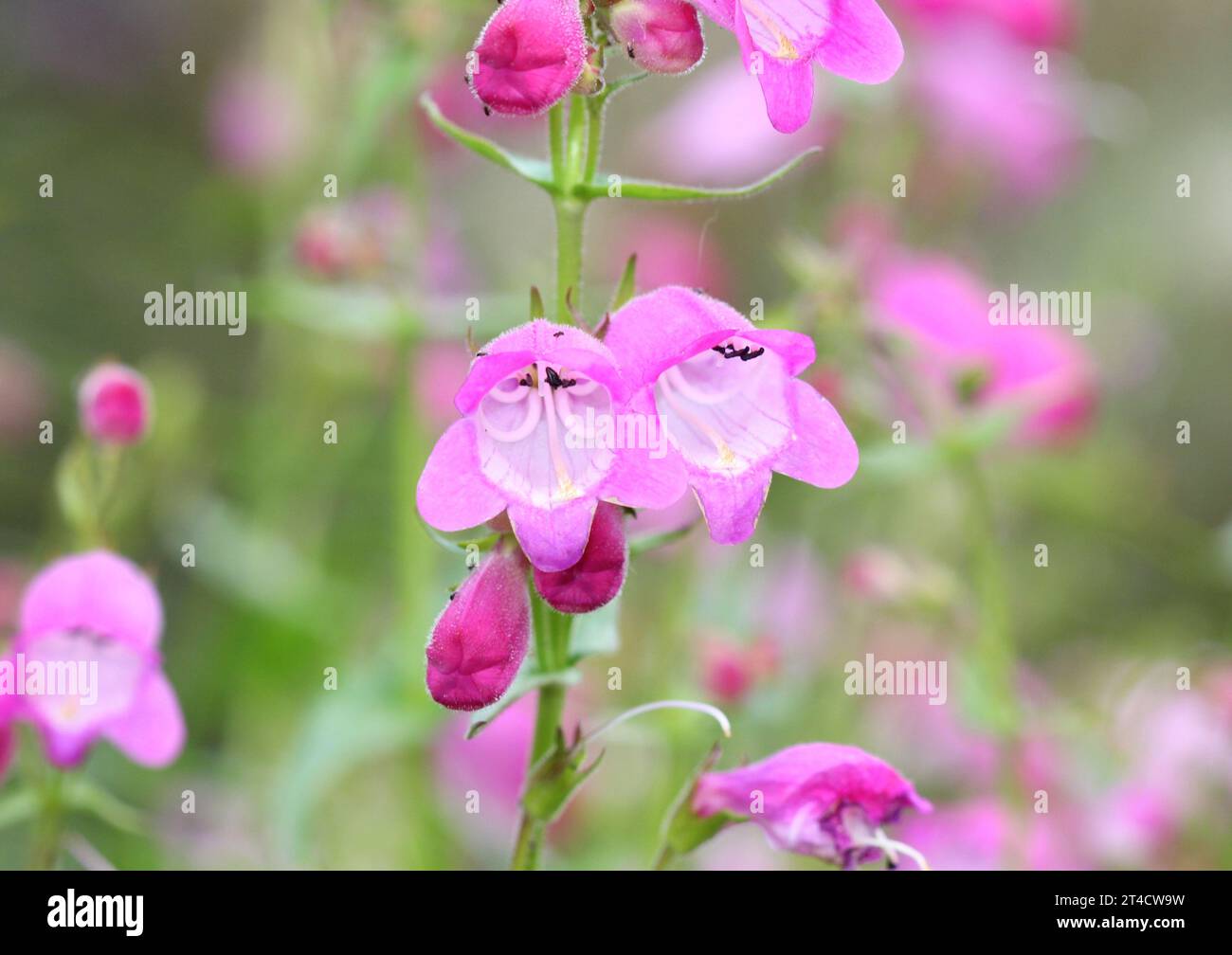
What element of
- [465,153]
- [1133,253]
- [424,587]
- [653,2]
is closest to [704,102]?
[465,153]

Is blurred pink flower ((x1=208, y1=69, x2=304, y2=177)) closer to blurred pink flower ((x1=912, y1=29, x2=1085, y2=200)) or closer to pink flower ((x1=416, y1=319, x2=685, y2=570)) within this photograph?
blurred pink flower ((x1=912, y1=29, x2=1085, y2=200))

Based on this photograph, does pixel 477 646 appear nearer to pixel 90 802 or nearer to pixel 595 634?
pixel 595 634

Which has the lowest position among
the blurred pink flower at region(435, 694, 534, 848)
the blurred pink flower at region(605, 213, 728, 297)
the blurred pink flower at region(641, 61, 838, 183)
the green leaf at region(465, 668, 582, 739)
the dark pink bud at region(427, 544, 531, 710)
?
the blurred pink flower at region(435, 694, 534, 848)

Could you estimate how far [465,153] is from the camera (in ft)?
6.15

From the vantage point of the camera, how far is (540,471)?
0.70 m

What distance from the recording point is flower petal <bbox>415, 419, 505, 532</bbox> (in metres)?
0.66

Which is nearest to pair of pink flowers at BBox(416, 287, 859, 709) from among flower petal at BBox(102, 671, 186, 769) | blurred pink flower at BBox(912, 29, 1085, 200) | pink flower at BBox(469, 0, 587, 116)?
pink flower at BBox(469, 0, 587, 116)

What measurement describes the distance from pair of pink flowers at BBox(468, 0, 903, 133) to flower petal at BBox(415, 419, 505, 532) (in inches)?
6.6

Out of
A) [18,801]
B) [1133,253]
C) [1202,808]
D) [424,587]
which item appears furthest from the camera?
[1133,253]

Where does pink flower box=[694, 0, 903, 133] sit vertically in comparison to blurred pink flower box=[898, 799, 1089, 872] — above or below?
above

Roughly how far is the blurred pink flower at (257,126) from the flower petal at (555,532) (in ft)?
4.17

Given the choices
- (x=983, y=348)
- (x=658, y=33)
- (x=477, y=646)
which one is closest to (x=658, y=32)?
(x=658, y=33)
